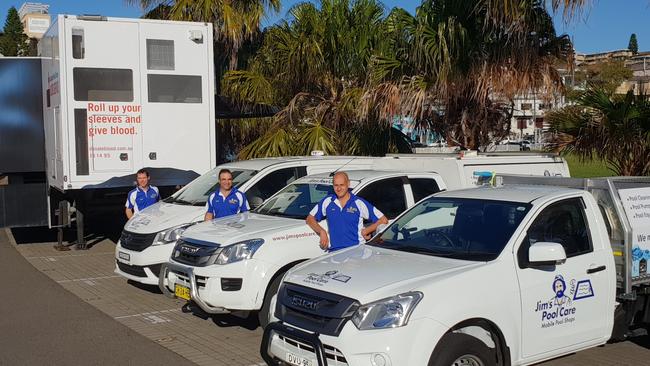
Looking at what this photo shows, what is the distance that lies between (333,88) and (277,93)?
1651 mm

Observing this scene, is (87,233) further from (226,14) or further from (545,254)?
(545,254)

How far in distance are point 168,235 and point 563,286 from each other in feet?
17.1

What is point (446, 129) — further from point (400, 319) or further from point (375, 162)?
point (400, 319)

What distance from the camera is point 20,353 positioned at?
6742mm

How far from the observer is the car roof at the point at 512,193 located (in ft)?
19.0

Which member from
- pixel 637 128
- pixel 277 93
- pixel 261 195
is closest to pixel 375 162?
pixel 261 195

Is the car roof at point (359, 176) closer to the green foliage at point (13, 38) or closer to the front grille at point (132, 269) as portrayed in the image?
the front grille at point (132, 269)

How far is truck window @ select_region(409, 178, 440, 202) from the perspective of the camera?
859 centimetres

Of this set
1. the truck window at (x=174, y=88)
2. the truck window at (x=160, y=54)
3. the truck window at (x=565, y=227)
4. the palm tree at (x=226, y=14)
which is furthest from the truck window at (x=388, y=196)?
the palm tree at (x=226, y=14)

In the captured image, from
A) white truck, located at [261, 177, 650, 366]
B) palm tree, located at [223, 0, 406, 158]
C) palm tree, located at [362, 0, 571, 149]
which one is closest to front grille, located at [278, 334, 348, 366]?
white truck, located at [261, 177, 650, 366]

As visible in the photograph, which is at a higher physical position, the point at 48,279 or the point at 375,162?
the point at 375,162

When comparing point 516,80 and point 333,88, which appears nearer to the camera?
point 516,80

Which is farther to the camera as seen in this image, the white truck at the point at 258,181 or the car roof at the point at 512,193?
the white truck at the point at 258,181

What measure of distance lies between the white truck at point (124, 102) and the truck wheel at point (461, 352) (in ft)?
26.8
